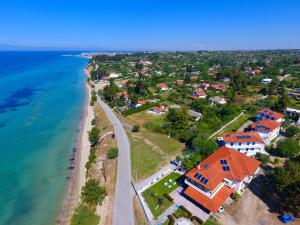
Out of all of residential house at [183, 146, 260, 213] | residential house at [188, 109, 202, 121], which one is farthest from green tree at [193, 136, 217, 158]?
residential house at [188, 109, 202, 121]

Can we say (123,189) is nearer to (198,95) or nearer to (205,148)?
(205,148)

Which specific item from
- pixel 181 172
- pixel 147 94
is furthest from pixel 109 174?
pixel 147 94

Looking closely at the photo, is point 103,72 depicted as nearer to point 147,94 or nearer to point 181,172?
point 147,94

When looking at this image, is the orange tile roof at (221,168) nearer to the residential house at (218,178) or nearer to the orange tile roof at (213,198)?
the residential house at (218,178)

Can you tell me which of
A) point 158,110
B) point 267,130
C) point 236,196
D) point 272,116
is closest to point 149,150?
point 236,196

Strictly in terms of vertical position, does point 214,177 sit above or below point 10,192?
above

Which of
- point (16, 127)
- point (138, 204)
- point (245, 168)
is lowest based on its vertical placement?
point (16, 127)

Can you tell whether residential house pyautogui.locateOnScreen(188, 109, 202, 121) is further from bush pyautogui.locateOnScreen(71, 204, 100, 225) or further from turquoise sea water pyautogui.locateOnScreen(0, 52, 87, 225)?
bush pyautogui.locateOnScreen(71, 204, 100, 225)
